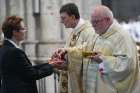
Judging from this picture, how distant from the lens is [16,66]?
268 inches

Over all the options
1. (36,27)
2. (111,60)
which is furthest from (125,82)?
(36,27)

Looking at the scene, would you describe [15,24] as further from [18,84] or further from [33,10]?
[33,10]

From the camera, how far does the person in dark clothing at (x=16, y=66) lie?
6.82 m

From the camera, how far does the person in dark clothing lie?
6820mm

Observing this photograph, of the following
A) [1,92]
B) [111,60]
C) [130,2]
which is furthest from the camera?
[130,2]

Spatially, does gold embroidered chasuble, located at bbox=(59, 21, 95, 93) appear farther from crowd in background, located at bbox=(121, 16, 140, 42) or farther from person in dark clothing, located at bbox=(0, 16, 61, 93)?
crowd in background, located at bbox=(121, 16, 140, 42)

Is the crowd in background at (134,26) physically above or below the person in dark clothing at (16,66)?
below

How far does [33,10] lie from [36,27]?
1.36 ft

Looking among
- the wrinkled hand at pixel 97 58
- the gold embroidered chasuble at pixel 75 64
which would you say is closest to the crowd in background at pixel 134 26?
the gold embroidered chasuble at pixel 75 64

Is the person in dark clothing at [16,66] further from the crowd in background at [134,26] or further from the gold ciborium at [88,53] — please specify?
the crowd in background at [134,26]

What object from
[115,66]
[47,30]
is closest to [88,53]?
[115,66]

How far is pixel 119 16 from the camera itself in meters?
17.7

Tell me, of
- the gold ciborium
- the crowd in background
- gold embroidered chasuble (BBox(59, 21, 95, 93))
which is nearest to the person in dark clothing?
gold embroidered chasuble (BBox(59, 21, 95, 93))

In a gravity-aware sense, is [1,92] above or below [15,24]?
below
